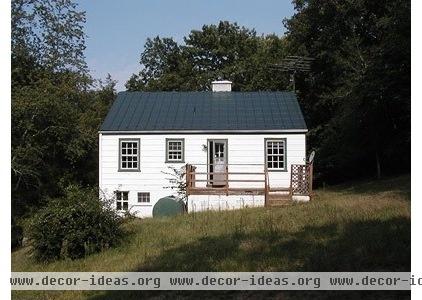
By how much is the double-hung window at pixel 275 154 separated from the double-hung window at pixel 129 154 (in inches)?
231

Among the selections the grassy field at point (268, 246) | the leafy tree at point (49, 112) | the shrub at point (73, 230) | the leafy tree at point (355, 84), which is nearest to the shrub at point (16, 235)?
the leafy tree at point (49, 112)

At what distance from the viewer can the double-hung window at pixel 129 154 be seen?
23.9 m

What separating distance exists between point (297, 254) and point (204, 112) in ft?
56.2

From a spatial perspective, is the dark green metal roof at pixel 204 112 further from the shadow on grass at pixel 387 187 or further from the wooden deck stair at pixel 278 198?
the wooden deck stair at pixel 278 198

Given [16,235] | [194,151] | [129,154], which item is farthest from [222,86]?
[16,235]

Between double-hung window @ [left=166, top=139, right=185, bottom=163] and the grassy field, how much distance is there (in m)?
10.0

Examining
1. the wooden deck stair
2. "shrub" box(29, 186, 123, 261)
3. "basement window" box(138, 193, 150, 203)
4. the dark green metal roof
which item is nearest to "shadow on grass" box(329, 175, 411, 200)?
the wooden deck stair

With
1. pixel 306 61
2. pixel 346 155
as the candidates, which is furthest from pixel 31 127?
pixel 306 61

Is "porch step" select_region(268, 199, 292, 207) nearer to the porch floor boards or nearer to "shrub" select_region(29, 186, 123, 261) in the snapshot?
the porch floor boards

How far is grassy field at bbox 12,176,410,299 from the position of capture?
25.8ft

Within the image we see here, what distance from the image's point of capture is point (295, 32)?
39125 millimetres

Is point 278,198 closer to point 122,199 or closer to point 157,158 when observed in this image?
point 157,158

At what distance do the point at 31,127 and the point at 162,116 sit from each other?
21.0ft

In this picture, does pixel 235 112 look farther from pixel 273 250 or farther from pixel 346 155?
pixel 273 250
